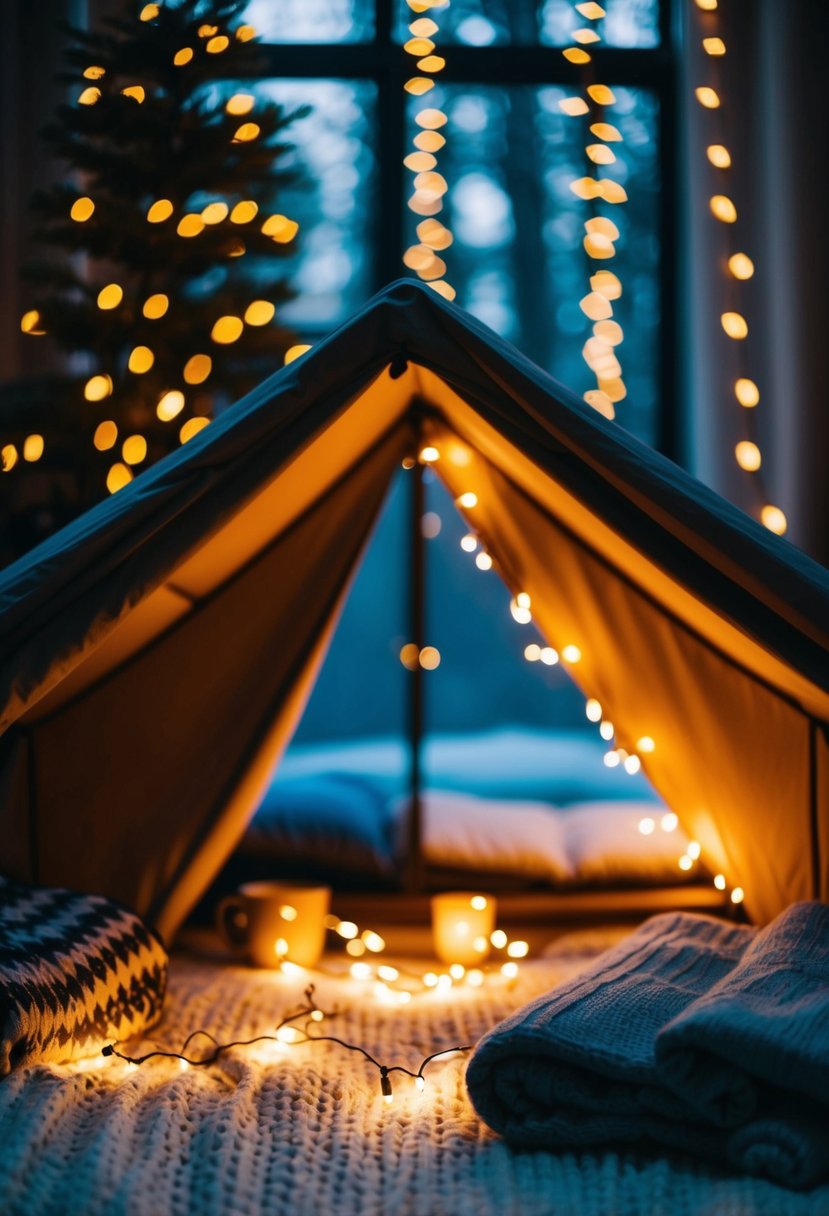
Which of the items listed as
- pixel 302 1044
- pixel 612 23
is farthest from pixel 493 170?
pixel 302 1044

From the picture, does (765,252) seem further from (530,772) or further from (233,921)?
(233,921)

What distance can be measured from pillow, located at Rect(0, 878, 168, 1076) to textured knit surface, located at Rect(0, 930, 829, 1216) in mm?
39

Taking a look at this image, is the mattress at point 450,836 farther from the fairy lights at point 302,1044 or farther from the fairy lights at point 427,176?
the fairy lights at point 427,176

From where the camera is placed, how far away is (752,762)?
1642mm

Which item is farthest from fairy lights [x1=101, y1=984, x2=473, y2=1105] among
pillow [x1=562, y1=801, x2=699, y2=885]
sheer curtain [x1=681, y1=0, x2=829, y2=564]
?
sheer curtain [x1=681, y1=0, x2=829, y2=564]

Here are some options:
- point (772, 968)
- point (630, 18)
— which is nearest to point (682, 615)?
point (772, 968)

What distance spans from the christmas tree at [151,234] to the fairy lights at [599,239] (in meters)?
0.87

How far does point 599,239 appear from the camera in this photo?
105 inches

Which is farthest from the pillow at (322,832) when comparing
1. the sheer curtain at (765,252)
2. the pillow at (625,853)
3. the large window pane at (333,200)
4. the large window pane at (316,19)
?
the large window pane at (316,19)

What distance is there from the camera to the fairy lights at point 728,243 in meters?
2.47

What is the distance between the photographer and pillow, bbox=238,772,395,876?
1.93 m

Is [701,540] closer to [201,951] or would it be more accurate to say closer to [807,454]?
[201,951]

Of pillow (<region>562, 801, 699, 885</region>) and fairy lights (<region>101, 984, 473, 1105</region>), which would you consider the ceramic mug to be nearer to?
fairy lights (<region>101, 984, 473, 1105</region>)

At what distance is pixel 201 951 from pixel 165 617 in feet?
1.74
